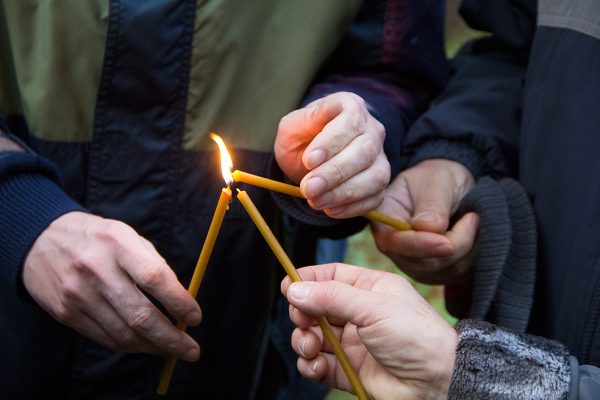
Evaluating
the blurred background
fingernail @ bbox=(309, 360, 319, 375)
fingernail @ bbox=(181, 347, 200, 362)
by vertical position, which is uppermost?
fingernail @ bbox=(309, 360, 319, 375)

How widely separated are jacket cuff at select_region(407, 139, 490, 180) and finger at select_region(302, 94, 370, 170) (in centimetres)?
44

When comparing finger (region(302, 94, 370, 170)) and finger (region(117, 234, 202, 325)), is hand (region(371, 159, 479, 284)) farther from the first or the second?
finger (region(117, 234, 202, 325))

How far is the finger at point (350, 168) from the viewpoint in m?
1.22

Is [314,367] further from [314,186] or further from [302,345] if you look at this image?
[314,186]

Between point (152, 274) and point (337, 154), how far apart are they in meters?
0.41

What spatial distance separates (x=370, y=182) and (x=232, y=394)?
2.73ft

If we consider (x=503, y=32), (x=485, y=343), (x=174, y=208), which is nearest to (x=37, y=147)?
(x=174, y=208)

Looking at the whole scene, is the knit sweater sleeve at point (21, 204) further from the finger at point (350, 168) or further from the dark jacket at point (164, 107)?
the finger at point (350, 168)

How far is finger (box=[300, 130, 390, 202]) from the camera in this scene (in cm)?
122

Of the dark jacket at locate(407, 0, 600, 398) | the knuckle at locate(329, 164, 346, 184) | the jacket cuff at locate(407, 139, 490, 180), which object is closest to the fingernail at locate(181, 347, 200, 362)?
the knuckle at locate(329, 164, 346, 184)

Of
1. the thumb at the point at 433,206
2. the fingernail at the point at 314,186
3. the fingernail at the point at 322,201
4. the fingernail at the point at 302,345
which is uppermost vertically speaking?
the fingernail at the point at 314,186

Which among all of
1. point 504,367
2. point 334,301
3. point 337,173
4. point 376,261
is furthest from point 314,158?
point 376,261

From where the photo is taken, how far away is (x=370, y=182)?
132 cm

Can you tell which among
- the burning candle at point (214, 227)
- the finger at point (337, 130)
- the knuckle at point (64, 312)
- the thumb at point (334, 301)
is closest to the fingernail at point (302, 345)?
the thumb at point (334, 301)
